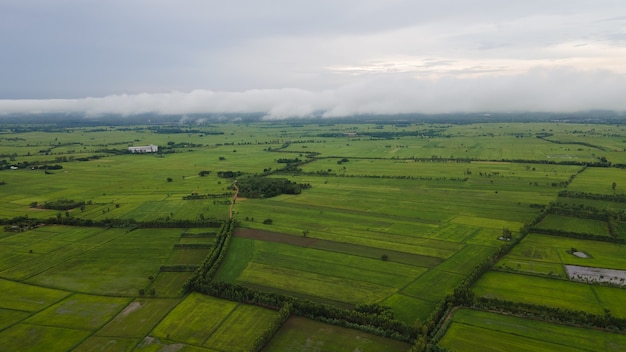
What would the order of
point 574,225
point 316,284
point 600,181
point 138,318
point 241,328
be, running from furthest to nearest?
point 600,181 < point 574,225 < point 316,284 < point 138,318 < point 241,328

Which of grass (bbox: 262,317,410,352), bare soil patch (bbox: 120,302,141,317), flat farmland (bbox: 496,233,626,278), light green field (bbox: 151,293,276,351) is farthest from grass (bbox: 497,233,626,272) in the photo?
bare soil patch (bbox: 120,302,141,317)

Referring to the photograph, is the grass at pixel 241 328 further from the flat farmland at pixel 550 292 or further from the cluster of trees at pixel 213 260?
the flat farmland at pixel 550 292

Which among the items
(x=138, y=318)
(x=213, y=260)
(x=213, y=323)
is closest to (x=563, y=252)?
(x=213, y=323)

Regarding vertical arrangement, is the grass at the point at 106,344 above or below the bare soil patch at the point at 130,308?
below

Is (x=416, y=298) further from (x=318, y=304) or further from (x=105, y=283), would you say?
(x=105, y=283)

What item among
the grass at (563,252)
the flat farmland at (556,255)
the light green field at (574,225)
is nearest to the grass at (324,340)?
the flat farmland at (556,255)

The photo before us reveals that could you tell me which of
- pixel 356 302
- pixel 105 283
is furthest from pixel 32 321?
pixel 356 302

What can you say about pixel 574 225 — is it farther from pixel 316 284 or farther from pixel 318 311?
pixel 318 311
